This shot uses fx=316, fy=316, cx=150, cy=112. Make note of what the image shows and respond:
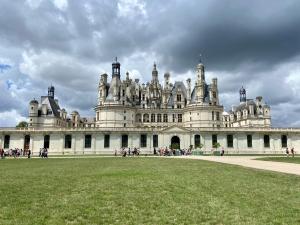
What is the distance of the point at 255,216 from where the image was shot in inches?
361

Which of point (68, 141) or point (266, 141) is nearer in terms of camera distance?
point (68, 141)

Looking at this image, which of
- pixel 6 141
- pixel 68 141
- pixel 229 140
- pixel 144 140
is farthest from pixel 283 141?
pixel 6 141

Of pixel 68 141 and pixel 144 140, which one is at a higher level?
pixel 144 140

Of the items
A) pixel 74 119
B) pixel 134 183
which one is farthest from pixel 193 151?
A: pixel 74 119

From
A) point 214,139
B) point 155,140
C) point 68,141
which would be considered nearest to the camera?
point 68,141

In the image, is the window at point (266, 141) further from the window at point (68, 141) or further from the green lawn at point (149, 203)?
the green lawn at point (149, 203)

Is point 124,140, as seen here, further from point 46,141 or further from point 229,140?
point 229,140

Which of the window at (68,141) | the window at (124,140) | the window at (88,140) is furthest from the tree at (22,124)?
the window at (124,140)

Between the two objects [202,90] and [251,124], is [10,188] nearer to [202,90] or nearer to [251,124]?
[202,90]

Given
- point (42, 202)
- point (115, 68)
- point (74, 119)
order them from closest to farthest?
point (42, 202), point (115, 68), point (74, 119)

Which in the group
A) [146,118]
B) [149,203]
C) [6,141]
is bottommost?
[149,203]

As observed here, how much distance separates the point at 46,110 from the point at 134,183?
99.6 metres

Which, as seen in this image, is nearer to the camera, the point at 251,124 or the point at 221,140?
the point at 221,140

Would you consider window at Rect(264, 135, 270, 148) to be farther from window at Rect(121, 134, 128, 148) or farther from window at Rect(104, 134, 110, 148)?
window at Rect(104, 134, 110, 148)
